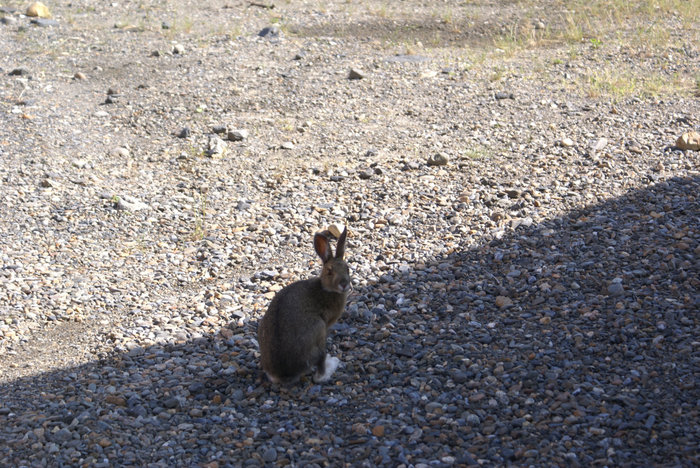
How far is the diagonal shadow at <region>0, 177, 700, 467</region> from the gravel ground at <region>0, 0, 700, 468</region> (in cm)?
2

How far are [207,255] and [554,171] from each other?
4.18 meters

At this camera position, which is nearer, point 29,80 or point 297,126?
point 297,126

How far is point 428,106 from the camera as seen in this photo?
1120 centimetres

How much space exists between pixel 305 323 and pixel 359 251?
7.25 feet

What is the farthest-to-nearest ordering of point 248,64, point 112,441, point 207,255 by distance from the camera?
point 248,64 < point 207,255 < point 112,441

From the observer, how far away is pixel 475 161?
30.0ft

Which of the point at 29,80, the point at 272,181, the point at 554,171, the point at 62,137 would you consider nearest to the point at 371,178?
the point at 272,181

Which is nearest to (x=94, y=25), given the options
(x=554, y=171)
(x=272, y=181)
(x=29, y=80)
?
(x=29, y=80)

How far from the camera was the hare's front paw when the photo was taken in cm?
516

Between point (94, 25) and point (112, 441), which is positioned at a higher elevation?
point (94, 25)

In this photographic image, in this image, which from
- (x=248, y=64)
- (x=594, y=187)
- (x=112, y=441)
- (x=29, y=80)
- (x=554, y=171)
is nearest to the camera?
(x=112, y=441)

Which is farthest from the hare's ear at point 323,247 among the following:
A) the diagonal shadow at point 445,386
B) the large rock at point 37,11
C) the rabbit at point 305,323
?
the large rock at point 37,11

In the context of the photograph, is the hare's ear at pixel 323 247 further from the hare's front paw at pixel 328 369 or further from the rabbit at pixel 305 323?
the hare's front paw at pixel 328 369

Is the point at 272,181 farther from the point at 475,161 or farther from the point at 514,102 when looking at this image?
the point at 514,102
